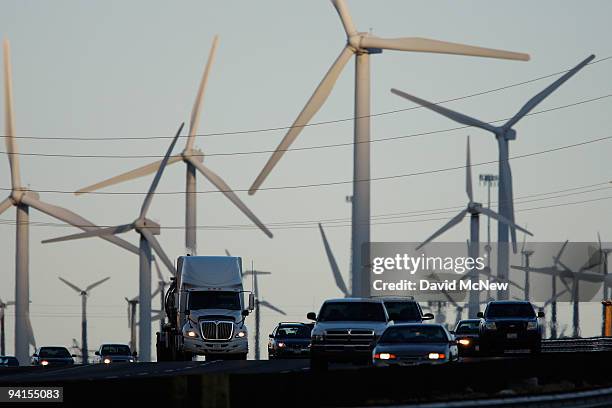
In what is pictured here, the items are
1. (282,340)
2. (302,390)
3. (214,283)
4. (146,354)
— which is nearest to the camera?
(302,390)

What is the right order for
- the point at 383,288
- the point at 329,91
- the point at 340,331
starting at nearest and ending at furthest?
the point at 340,331 < the point at 329,91 < the point at 383,288

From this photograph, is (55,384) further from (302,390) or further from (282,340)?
(282,340)

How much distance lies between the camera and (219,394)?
29859 millimetres

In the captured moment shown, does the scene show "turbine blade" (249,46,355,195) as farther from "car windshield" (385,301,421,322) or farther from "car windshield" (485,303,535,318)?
"car windshield" (385,301,421,322)

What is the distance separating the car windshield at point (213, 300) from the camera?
5894 cm

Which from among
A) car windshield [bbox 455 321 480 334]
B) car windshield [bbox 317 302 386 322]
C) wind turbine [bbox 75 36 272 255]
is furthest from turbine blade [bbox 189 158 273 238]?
car windshield [bbox 317 302 386 322]

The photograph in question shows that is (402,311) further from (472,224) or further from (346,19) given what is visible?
(472,224)

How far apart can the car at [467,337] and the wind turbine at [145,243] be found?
77.8ft

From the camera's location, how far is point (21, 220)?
9800 cm

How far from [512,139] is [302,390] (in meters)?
66.1

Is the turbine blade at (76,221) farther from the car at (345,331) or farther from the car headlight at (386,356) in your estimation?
the car headlight at (386,356)

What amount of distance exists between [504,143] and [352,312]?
47.3m

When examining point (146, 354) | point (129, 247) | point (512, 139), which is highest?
point (512, 139)

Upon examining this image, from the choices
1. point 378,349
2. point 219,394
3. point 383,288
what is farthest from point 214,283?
point 383,288
